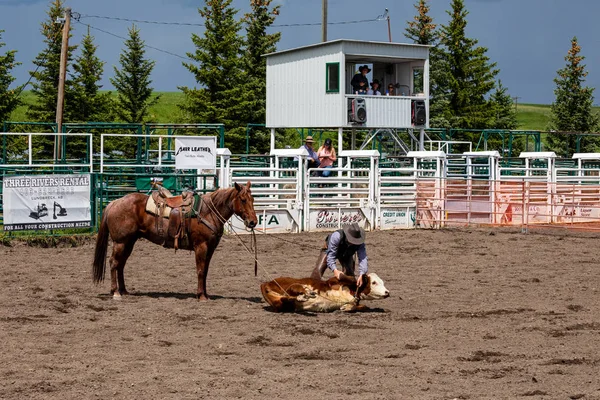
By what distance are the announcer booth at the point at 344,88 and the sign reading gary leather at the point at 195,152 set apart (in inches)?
316

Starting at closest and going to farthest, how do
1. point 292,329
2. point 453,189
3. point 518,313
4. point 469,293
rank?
point 292,329 → point 518,313 → point 469,293 → point 453,189

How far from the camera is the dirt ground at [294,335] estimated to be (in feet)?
23.4

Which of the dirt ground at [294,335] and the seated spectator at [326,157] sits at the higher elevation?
the seated spectator at [326,157]

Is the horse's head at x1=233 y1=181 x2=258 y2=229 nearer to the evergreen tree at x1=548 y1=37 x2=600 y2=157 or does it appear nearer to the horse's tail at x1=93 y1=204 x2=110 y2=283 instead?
the horse's tail at x1=93 y1=204 x2=110 y2=283

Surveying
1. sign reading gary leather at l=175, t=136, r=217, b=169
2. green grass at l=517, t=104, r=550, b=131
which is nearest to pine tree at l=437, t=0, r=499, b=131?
sign reading gary leather at l=175, t=136, r=217, b=169

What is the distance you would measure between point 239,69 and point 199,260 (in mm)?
32990

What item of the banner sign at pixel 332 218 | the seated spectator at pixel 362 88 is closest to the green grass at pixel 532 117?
the seated spectator at pixel 362 88

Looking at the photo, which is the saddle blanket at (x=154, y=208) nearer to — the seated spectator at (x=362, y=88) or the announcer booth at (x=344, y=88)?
the announcer booth at (x=344, y=88)

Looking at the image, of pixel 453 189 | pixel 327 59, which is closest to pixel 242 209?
pixel 453 189

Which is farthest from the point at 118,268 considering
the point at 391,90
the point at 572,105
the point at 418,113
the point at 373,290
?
the point at 572,105

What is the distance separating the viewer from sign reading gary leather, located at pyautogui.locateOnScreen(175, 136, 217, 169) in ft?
66.2

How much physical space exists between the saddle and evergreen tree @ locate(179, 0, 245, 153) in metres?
29.8

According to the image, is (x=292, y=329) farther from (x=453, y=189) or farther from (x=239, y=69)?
(x=239, y=69)

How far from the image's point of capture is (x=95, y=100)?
42.0 m
